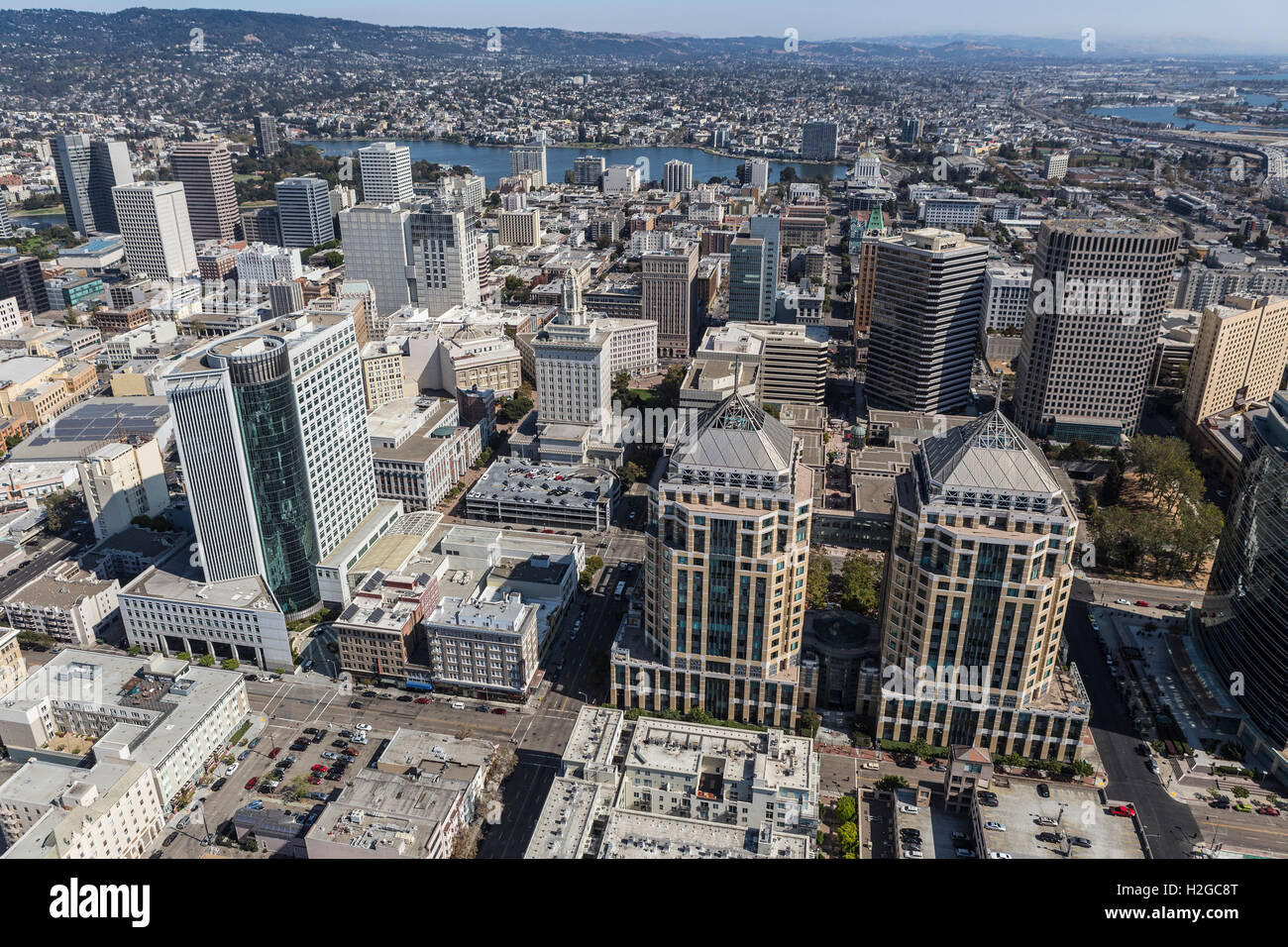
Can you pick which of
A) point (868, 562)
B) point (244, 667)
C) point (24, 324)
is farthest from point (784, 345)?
point (24, 324)

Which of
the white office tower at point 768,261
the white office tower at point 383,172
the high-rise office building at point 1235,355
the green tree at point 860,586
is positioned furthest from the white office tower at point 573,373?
the white office tower at point 383,172

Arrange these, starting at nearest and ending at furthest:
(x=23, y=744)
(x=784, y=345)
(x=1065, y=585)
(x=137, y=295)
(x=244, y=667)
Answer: (x=1065, y=585), (x=23, y=744), (x=244, y=667), (x=784, y=345), (x=137, y=295)

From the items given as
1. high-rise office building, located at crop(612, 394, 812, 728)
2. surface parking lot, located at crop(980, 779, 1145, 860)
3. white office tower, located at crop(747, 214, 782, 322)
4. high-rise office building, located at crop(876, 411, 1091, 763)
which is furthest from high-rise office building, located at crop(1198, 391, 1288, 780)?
white office tower, located at crop(747, 214, 782, 322)

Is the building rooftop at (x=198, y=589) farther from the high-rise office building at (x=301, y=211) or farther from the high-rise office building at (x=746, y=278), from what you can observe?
the high-rise office building at (x=301, y=211)

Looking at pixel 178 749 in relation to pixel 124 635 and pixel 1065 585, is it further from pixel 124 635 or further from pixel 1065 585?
pixel 1065 585

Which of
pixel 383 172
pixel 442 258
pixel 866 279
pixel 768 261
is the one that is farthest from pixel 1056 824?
pixel 383 172
